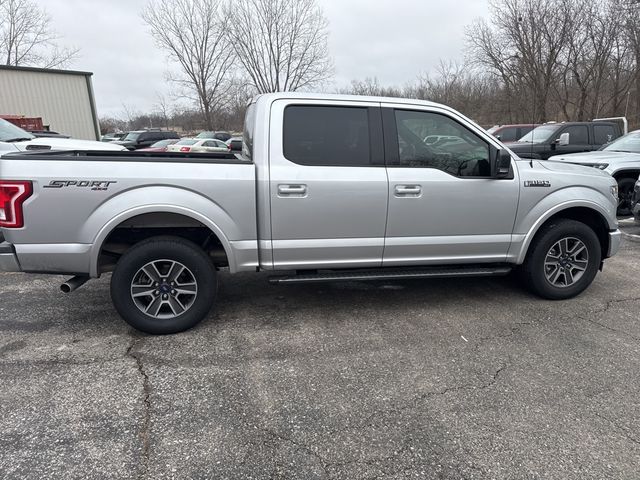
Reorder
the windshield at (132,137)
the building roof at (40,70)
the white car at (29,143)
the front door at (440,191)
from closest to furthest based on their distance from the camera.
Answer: the front door at (440,191), the white car at (29,143), the building roof at (40,70), the windshield at (132,137)

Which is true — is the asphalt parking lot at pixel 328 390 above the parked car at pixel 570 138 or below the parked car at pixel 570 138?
below

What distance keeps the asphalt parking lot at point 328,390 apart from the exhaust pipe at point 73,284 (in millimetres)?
462

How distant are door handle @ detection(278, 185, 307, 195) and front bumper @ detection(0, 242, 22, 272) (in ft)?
6.87

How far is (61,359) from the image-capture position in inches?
130

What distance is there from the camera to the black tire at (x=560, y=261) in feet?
14.1

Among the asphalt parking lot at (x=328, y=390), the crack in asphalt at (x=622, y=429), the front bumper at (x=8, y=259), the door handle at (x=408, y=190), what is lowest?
the crack in asphalt at (x=622, y=429)

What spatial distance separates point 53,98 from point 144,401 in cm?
2018

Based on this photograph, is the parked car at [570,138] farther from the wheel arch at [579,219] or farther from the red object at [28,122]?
the red object at [28,122]

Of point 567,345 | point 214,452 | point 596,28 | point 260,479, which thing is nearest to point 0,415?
point 214,452

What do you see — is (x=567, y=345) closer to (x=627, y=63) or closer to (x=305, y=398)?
(x=305, y=398)

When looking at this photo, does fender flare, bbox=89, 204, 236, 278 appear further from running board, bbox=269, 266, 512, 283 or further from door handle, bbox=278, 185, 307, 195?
running board, bbox=269, 266, 512, 283

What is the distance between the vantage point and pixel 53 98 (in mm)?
18656

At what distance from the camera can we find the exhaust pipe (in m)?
3.45

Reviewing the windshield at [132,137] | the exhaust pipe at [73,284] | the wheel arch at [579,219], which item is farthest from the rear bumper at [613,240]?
the windshield at [132,137]
